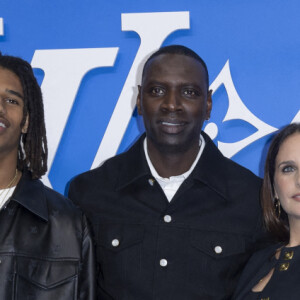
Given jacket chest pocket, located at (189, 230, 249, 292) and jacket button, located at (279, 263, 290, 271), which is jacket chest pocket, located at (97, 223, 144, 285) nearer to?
jacket chest pocket, located at (189, 230, 249, 292)

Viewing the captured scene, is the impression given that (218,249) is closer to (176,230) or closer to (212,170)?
(176,230)

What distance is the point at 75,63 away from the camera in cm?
263

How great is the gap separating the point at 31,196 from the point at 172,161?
0.54 metres

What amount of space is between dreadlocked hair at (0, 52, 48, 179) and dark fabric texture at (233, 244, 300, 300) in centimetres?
83

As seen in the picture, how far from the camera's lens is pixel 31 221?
6.07ft

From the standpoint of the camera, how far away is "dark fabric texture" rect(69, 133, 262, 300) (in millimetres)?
1917

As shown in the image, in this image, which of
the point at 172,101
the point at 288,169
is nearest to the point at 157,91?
the point at 172,101

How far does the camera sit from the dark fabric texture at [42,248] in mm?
1776

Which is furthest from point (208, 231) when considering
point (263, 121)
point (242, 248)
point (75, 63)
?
point (75, 63)

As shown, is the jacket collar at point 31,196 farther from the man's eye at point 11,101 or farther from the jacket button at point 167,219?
the jacket button at point 167,219

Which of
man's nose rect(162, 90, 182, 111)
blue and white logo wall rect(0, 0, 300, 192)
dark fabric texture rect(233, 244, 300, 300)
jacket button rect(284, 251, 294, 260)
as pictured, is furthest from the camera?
blue and white logo wall rect(0, 0, 300, 192)

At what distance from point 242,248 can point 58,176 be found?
107cm

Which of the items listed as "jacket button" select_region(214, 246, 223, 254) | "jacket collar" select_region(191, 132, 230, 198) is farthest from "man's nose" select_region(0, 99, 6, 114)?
"jacket button" select_region(214, 246, 223, 254)

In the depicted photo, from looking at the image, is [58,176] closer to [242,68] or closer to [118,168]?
[118,168]
